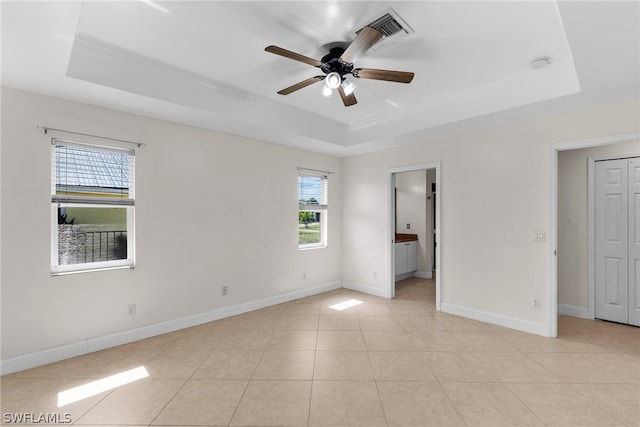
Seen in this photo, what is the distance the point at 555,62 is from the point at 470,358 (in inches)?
114

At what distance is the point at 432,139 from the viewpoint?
4.27 metres

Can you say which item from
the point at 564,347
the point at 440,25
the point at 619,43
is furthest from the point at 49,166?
the point at 564,347

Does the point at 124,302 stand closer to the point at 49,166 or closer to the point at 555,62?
the point at 49,166

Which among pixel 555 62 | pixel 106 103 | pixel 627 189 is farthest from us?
pixel 627 189

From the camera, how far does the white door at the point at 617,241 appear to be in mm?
3562

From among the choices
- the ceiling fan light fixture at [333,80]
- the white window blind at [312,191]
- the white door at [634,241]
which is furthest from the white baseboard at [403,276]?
→ the ceiling fan light fixture at [333,80]

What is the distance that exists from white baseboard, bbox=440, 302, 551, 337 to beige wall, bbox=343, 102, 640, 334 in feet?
0.04

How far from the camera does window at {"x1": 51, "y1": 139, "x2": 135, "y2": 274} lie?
2.78 m

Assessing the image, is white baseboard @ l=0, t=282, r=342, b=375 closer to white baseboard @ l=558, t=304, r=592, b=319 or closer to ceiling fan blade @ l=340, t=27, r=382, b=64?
ceiling fan blade @ l=340, t=27, r=382, b=64

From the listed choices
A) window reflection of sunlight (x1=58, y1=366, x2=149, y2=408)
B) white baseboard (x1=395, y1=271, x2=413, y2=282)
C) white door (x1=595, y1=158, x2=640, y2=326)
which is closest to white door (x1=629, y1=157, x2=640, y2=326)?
white door (x1=595, y1=158, x2=640, y2=326)

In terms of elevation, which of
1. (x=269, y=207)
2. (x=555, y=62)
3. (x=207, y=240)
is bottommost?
(x=207, y=240)

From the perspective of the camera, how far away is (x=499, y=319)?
3615 millimetres

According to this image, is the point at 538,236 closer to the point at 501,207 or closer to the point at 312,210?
the point at 501,207

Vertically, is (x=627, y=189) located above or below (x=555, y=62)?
below
